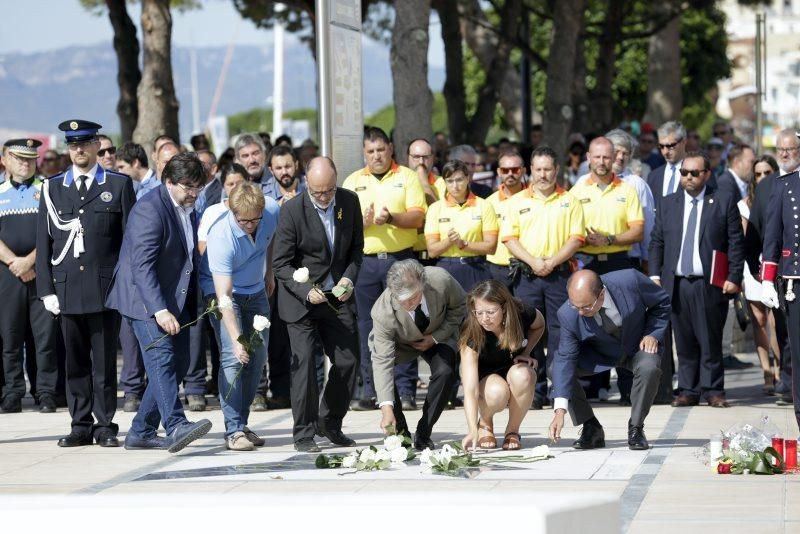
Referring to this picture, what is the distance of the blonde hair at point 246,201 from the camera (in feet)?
33.7

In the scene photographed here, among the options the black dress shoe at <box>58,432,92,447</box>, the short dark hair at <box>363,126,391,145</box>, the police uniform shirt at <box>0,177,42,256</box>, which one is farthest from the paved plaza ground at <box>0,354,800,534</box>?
the short dark hair at <box>363,126,391,145</box>

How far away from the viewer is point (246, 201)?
10266 mm

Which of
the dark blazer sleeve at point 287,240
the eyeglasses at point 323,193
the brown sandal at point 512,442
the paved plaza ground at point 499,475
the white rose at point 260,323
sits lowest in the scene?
the paved plaza ground at point 499,475

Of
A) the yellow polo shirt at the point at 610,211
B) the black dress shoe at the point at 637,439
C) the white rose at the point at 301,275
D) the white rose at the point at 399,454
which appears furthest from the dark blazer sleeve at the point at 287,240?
the yellow polo shirt at the point at 610,211

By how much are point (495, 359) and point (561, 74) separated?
11.3 meters

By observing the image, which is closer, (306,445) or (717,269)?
(306,445)

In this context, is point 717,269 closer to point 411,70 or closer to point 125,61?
point 411,70

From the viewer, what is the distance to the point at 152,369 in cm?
1035

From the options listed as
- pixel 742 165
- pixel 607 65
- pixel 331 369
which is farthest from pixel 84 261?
pixel 607 65

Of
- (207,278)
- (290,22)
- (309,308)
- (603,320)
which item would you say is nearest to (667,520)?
(603,320)

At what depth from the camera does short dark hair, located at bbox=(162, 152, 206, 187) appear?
405 inches

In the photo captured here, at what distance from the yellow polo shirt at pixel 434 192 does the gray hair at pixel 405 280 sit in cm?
308

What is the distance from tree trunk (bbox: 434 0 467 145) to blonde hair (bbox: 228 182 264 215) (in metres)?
15.2

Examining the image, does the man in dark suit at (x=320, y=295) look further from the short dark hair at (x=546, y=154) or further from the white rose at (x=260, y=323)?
the short dark hair at (x=546, y=154)
